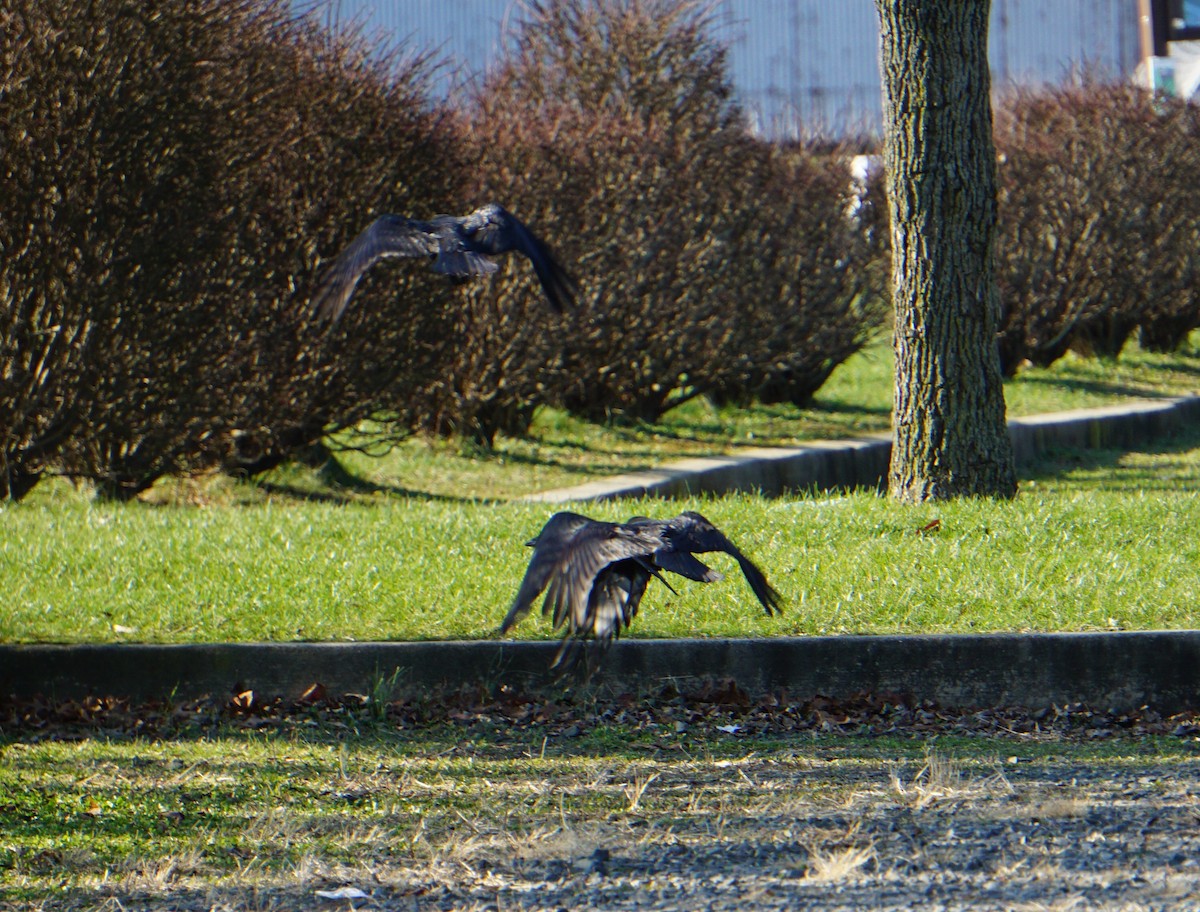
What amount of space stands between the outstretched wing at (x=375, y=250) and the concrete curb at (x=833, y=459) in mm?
2582

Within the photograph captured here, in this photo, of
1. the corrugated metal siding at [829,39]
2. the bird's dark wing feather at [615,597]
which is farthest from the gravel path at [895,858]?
the corrugated metal siding at [829,39]

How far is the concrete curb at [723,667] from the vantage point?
547 cm

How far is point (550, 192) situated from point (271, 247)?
2530 mm

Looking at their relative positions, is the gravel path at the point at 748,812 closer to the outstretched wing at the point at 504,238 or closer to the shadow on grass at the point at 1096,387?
the outstretched wing at the point at 504,238

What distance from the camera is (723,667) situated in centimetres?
555

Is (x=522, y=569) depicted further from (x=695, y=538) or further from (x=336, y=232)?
(x=336, y=232)

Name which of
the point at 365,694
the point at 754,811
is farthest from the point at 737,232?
the point at 754,811

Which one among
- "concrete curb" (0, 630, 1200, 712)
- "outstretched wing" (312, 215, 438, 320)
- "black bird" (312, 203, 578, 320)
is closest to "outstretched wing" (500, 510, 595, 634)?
"concrete curb" (0, 630, 1200, 712)

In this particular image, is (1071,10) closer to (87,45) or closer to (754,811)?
(87,45)

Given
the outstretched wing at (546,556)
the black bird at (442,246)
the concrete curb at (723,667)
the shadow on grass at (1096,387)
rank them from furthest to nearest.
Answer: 1. the shadow on grass at (1096,387)
2. the black bird at (442,246)
3. the concrete curb at (723,667)
4. the outstretched wing at (546,556)

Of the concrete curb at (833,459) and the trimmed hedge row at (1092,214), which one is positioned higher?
the trimmed hedge row at (1092,214)

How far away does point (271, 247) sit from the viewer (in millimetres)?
8898

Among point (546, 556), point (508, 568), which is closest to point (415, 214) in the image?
point (508, 568)

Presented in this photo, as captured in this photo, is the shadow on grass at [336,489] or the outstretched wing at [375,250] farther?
the shadow on grass at [336,489]
